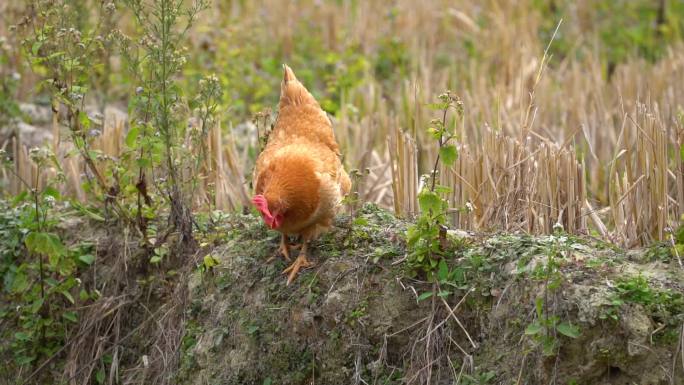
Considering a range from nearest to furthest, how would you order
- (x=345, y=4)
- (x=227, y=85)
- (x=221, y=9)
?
(x=227, y=85), (x=221, y=9), (x=345, y=4)

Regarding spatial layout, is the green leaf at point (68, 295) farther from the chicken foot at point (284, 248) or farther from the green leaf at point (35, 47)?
the green leaf at point (35, 47)

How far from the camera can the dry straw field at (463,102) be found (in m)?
4.68

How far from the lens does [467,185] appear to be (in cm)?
488

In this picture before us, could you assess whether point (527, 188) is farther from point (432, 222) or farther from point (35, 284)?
point (35, 284)

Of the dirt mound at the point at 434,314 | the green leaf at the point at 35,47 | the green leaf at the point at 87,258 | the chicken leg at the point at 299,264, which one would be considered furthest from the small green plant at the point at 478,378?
the green leaf at the point at 35,47

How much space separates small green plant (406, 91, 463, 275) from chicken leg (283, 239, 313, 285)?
1.93ft

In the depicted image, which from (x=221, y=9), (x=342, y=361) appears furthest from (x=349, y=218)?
(x=221, y=9)

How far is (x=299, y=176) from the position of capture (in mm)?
4414

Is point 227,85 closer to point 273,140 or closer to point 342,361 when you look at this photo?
point 273,140

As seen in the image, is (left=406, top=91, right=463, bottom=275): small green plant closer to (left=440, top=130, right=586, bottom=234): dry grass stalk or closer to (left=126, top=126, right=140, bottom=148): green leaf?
(left=440, top=130, right=586, bottom=234): dry grass stalk

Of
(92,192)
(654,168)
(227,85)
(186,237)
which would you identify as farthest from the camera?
(227,85)

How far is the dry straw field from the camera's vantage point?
4684mm

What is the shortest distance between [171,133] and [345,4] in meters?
6.17

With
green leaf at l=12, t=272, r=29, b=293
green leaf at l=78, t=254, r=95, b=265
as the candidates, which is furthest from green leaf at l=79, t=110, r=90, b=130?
green leaf at l=12, t=272, r=29, b=293
